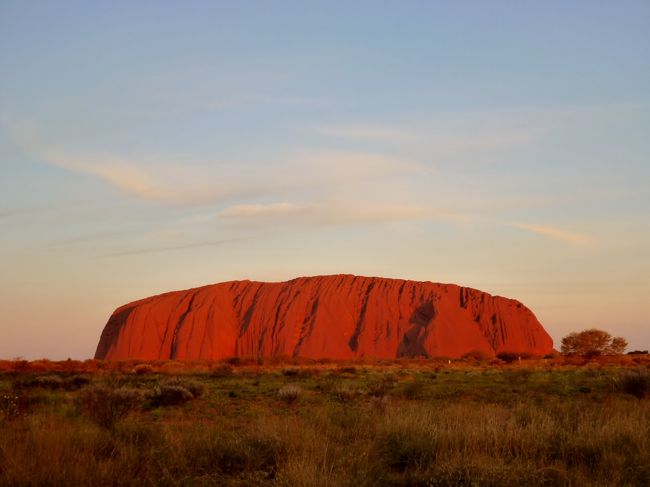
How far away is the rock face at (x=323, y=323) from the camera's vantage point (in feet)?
212

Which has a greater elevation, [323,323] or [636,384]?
[323,323]

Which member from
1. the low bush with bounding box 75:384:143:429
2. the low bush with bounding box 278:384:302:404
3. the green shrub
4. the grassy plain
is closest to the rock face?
the low bush with bounding box 278:384:302:404

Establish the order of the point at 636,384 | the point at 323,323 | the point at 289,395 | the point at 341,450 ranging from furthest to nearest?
1. the point at 323,323
2. the point at 636,384
3. the point at 289,395
4. the point at 341,450

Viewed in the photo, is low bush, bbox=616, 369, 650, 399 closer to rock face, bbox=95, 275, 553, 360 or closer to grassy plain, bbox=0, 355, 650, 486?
grassy plain, bbox=0, 355, 650, 486

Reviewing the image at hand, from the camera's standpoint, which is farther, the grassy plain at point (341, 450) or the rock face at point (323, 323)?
the rock face at point (323, 323)

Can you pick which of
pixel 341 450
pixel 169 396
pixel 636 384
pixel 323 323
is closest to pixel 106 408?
pixel 341 450

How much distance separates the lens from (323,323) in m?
66.4

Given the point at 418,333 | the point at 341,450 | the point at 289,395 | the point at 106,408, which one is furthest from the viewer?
the point at 418,333

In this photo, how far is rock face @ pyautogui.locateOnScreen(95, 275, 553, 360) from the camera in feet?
212

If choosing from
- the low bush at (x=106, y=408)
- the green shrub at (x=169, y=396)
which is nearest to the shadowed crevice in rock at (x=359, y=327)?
the green shrub at (x=169, y=396)

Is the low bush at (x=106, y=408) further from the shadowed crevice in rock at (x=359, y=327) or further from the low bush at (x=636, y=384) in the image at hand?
the shadowed crevice in rock at (x=359, y=327)

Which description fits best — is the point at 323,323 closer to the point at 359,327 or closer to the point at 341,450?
the point at 359,327

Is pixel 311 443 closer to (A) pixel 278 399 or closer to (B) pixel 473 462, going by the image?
(B) pixel 473 462

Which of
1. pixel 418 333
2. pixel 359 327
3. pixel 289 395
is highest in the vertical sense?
pixel 359 327
